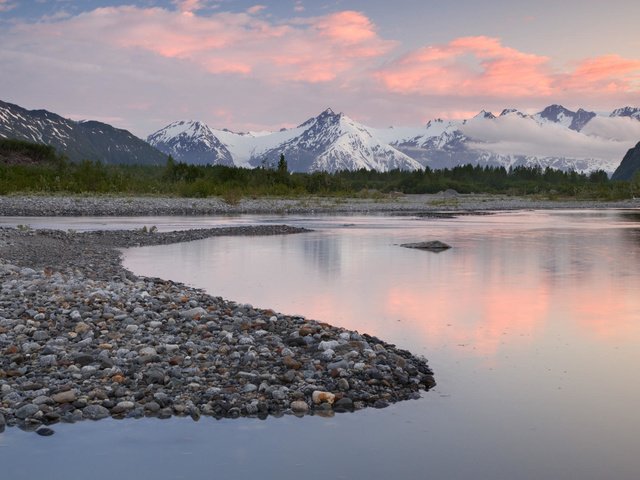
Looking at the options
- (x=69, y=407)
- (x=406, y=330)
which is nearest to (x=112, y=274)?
(x=406, y=330)

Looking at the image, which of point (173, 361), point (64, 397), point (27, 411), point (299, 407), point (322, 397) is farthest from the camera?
point (173, 361)

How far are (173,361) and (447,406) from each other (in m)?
3.95

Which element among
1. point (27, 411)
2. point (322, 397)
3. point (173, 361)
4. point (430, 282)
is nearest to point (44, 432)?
point (27, 411)

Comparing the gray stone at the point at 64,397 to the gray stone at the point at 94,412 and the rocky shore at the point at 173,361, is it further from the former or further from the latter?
the gray stone at the point at 94,412

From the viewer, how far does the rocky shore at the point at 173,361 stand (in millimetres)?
8672

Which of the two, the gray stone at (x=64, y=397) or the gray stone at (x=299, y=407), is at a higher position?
the gray stone at (x=64, y=397)

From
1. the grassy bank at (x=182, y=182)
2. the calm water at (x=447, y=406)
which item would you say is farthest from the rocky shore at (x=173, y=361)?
the grassy bank at (x=182, y=182)

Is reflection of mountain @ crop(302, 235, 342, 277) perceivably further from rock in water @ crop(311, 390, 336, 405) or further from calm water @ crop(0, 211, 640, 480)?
rock in water @ crop(311, 390, 336, 405)

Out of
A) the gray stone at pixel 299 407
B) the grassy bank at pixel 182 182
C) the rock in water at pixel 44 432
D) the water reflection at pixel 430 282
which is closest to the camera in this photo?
the rock in water at pixel 44 432

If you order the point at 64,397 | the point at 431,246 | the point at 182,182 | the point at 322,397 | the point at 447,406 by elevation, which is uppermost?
the point at 182,182

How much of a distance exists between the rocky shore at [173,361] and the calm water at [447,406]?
1.14 ft

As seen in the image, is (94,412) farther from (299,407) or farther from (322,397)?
(322,397)

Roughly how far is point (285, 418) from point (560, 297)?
11.7 m

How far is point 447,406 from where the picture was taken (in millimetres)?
9102
